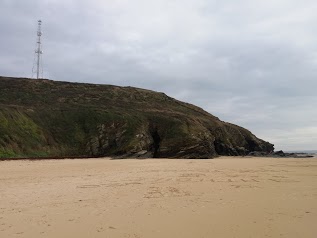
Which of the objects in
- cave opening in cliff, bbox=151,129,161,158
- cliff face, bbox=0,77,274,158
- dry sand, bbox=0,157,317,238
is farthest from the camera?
cave opening in cliff, bbox=151,129,161,158

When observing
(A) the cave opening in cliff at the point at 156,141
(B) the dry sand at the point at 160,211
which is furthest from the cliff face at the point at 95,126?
(B) the dry sand at the point at 160,211

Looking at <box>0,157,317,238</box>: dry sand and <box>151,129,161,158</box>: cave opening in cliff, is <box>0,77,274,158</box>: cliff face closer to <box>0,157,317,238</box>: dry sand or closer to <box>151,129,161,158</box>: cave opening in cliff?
<box>151,129,161,158</box>: cave opening in cliff

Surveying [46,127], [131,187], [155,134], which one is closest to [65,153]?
[46,127]

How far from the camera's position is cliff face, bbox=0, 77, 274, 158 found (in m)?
41.3

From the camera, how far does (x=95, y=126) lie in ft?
159

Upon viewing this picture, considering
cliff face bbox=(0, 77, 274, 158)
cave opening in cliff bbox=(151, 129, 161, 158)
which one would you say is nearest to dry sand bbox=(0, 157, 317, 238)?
cliff face bbox=(0, 77, 274, 158)

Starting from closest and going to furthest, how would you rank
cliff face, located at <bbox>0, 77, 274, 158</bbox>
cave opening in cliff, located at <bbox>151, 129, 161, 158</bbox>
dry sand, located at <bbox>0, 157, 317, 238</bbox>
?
dry sand, located at <bbox>0, 157, 317, 238</bbox> → cliff face, located at <bbox>0, 77, 274, 158</bbox> → cave opening in cliff, located at <bbox>151, 129, 161, 158</bbox>

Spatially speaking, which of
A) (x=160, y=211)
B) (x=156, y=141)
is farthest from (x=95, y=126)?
(x=160, y=211)

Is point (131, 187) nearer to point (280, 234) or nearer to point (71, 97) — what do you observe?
point (280, 234)

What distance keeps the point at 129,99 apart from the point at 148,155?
78.8 ft

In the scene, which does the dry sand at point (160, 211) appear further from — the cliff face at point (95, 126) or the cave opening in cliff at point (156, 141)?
the cave opening in cliff at point (156, 141)

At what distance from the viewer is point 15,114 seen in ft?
141

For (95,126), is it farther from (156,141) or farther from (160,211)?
(160,211)

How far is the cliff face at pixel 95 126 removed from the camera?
41344mm
